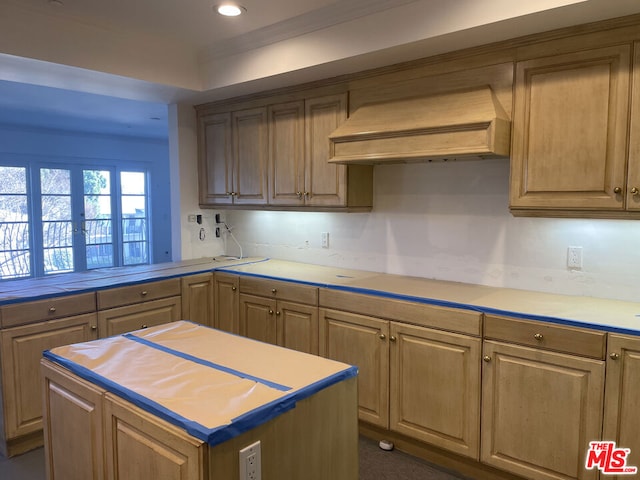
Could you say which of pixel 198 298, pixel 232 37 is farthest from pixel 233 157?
pixel 198 298

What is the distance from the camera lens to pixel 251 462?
127 centimetres

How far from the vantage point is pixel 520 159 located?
8.04 ft

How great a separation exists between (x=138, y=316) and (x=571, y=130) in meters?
2.93

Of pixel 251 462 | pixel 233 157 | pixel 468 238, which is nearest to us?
pixel 251 462

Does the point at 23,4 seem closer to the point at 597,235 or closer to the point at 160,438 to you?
the point at 160,438

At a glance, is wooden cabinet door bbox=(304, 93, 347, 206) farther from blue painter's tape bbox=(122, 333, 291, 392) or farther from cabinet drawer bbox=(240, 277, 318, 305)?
blue painter's tape bbox=(122, 333, 291, 392)

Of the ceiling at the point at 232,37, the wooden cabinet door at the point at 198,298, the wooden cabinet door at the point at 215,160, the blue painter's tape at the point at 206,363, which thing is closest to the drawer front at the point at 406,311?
the wooden cabinet door at the point at 198,298

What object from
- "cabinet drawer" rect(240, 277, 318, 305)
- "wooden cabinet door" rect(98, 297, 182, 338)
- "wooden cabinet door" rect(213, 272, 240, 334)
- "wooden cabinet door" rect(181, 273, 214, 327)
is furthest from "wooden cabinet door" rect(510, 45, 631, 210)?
"wooden cabinet door" rect(98, 297, 182, 338)

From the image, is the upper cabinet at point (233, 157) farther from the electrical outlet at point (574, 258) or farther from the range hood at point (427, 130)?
the electrical outlet at point (574, 258)

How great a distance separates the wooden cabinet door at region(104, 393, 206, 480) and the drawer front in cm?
163

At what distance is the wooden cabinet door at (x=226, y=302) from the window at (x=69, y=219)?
4339 mm

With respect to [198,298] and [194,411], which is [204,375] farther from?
[198,298]

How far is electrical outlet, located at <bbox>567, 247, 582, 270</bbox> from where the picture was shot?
2.57m

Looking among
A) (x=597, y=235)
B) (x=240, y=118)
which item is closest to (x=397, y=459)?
(x=597, y=235)
